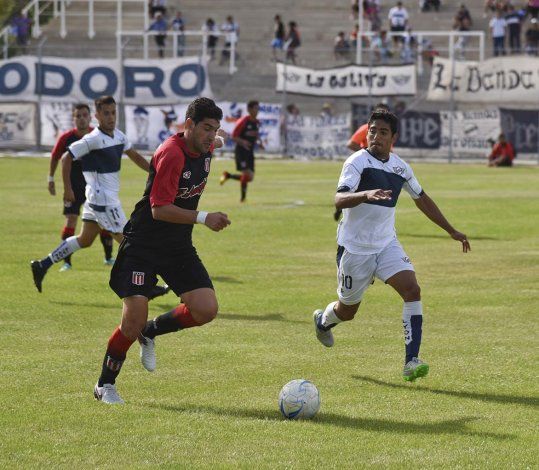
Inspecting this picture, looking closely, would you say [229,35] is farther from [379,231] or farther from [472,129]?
[379,231]

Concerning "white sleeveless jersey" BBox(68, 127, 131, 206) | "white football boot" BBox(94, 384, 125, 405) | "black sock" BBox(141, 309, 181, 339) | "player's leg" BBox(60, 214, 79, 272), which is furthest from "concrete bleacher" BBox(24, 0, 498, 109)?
"white football boot" BBox(94, 384, 125, 405)

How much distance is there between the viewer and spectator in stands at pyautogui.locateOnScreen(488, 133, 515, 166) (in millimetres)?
37156

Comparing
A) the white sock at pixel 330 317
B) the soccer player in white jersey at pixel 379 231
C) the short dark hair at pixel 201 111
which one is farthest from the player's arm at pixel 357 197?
the white sock at pixel 330 317

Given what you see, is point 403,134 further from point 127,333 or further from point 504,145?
point 127,333

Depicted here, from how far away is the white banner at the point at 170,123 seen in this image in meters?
41.5

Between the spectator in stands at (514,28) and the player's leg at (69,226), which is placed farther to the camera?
the spectator in stands at (514,28)

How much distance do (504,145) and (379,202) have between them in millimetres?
28457

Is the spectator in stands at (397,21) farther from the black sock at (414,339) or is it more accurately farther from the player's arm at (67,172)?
the black sock at (414,339)

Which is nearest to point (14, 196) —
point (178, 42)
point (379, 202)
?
point (379, 202)

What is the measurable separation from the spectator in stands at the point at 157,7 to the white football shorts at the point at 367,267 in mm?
43814

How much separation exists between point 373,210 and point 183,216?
1.93m

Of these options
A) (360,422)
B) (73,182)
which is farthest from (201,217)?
(73,182)

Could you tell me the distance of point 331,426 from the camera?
8.01 m

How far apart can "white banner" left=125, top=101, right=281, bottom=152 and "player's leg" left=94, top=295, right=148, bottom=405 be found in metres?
33.0
